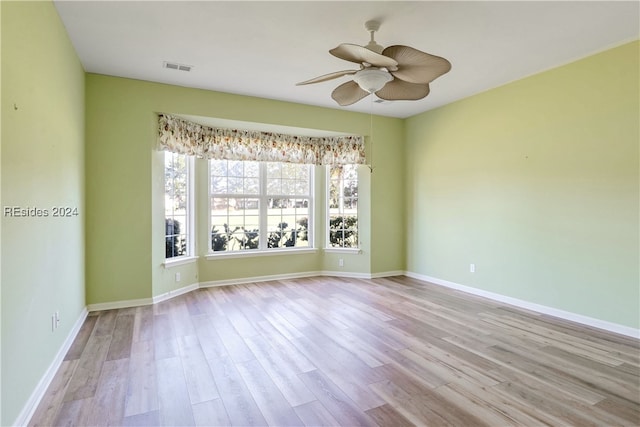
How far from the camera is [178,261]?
4656mm

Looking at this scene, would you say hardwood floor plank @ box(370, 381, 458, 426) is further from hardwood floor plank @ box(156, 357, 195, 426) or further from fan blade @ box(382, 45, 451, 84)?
fan blade @ box(382, 45, 451, 84)

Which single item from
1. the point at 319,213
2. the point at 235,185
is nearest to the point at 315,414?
the point at 235,185

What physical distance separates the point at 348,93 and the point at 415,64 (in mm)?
798

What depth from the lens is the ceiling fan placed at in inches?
91.2

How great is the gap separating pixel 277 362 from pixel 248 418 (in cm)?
71

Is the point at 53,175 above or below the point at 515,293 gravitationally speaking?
above

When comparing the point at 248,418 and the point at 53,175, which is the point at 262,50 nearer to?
the point at 53,175

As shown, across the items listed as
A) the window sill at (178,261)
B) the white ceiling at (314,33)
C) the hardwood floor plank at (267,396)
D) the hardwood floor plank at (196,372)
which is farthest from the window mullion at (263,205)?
the hardwood floor plank at (267,396)

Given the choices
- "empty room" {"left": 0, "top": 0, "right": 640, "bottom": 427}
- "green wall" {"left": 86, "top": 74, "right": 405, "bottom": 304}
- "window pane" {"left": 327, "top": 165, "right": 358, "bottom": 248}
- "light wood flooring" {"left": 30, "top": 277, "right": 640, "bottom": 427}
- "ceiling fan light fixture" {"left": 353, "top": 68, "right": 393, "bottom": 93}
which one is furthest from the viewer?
"window pane" {"left": 327, "top": 165, "right": 358, "bottom": 248}

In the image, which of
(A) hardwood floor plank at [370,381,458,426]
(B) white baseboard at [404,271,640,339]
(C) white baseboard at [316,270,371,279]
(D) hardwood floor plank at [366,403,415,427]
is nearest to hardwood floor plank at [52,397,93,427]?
(D) hardwood floor plank at [366,403,415,427]

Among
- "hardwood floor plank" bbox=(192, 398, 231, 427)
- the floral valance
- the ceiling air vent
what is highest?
the ceiling air vent

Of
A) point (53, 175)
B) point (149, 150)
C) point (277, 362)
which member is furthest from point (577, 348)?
point (149, 150)

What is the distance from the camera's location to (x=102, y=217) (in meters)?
3.95

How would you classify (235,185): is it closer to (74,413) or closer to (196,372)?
(196,372)
